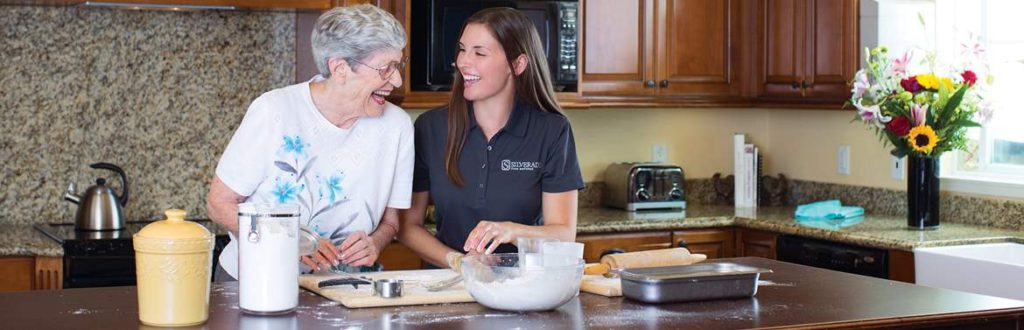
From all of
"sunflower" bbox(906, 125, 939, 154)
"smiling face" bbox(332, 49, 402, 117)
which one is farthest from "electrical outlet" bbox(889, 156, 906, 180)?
"smiling face" bbox(332, 49, 402, 117)

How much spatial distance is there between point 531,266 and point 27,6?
8.95 ft

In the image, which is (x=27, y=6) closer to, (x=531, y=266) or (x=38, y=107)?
(x=38, y=107)

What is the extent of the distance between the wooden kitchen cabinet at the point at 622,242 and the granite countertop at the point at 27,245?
174 centimetres

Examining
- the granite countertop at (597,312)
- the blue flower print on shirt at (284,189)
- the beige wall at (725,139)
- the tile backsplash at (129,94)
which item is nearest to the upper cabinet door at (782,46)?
the beige wall at (725,139)

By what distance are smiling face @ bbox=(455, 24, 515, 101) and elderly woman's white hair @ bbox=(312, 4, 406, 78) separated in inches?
9.9

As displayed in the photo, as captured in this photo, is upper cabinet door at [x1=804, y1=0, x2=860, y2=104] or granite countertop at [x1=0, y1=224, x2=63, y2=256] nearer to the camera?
granite countertop at [x1=0, y1=224, x2=63, y2=256]

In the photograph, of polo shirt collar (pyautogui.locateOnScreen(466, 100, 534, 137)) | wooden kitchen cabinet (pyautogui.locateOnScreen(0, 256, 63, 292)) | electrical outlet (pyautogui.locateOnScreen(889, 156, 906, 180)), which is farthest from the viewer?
electrical outlet (pyautogui.locateOnScreen(889, 156, 906, 180))

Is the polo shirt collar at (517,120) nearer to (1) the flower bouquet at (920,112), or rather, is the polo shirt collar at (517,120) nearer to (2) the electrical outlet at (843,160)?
(1) the flower bouquet at (920,112)

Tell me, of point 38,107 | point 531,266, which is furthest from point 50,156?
point 531,266

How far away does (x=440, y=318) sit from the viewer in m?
2.37

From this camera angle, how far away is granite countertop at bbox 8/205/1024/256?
414 cm

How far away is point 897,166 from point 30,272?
10.0 feet

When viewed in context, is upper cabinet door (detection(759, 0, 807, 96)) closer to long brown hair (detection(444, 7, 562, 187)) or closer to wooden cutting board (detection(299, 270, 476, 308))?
long brown hair (detection(444, 7, 562, 187))

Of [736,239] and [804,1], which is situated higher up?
[804,1]
